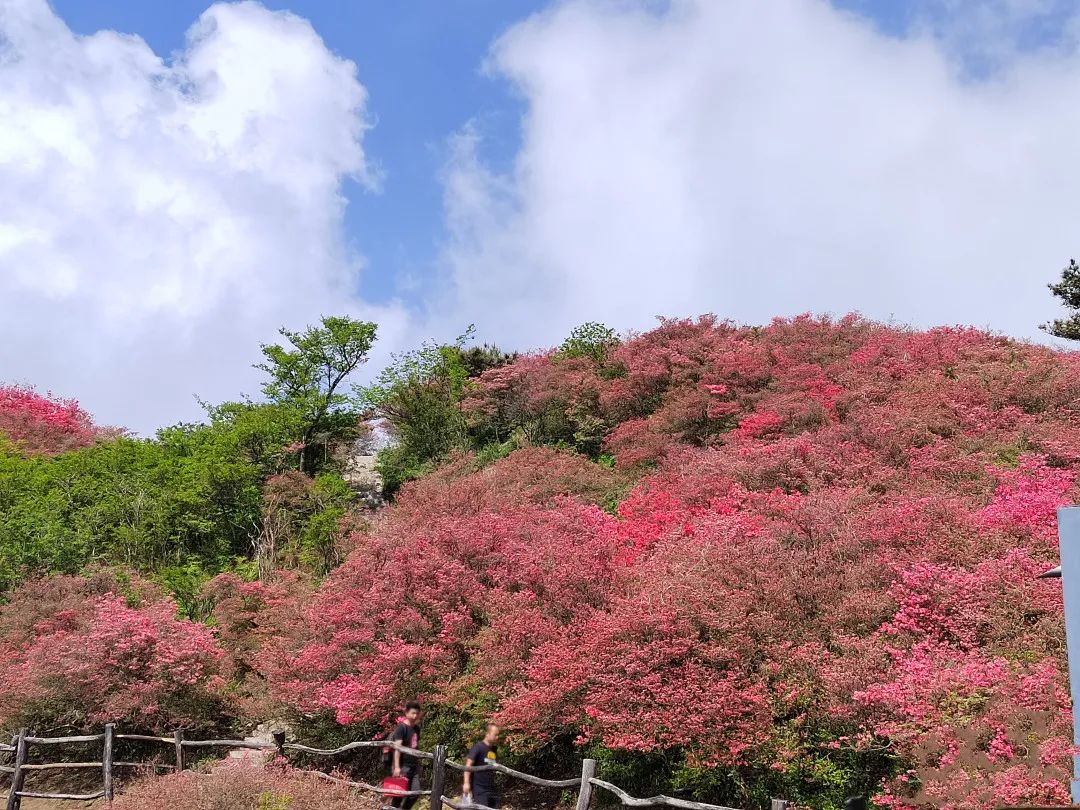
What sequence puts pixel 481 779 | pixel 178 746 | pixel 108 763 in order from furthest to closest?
1. pixel 178 746
2. pixel 108 763
3. pixel 481 779

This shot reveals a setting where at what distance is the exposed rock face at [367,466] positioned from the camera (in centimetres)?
2984

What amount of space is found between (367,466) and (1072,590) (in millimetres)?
27849

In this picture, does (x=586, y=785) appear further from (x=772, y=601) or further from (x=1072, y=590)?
(x=1072, y=590)

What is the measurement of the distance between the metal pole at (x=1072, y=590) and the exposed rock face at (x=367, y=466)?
2393 cm

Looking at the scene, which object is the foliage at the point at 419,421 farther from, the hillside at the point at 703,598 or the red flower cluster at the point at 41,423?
the red flower cluster at the point at 41,423

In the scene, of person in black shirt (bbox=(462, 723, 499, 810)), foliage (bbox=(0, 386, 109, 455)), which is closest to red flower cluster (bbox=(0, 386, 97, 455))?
foliage (bbox=(0, 386, 109, 455))

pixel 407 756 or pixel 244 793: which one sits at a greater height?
pixel 407 756

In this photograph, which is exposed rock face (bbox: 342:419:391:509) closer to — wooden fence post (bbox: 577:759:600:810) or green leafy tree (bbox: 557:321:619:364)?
green leafy tree (bbox: 557:321:619:364)

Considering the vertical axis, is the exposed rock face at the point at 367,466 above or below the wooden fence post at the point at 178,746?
above

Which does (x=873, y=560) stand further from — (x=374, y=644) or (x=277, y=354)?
(x=277, y=354)

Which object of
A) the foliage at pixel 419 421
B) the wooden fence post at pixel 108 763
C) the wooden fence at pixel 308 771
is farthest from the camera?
the foliage at pixel 419 421

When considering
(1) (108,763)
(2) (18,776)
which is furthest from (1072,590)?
(2) (18,776)

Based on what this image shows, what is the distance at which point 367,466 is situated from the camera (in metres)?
32.7

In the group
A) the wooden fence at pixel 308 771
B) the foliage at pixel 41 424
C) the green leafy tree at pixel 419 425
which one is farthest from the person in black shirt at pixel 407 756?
the foliage at pixel 41 424
